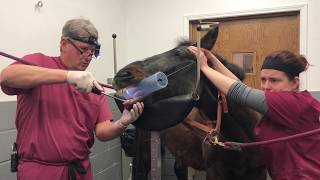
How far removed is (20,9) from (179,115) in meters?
1.43

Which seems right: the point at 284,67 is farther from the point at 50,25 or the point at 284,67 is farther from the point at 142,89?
the point at 50,25

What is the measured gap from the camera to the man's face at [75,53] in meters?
1.52

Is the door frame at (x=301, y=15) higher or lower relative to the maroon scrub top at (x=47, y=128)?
higher

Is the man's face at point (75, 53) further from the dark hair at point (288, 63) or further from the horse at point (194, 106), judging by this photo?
the dark hair at point (288, 63)

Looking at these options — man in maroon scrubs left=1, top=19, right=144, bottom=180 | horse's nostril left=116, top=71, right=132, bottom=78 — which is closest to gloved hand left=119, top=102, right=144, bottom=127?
man in maroon scrubs left=1, top=19, right=144, bottom=180

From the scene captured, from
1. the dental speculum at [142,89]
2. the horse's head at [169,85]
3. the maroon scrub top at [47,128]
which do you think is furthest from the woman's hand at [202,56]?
the maroon scrub top at [47,128]

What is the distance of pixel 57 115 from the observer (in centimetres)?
146

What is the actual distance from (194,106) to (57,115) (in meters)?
0.61

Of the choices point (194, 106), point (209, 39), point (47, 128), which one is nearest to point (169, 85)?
point (194, 106)

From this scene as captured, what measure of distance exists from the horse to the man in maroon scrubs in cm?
11

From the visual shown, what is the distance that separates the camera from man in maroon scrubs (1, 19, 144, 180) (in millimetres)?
1372

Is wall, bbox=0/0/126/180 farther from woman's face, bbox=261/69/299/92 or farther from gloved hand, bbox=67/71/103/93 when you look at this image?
woman's face, bbox=261/69/299/92

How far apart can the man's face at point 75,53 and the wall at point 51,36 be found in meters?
0.79

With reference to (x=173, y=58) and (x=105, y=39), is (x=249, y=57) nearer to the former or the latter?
(x=105, y=39)
